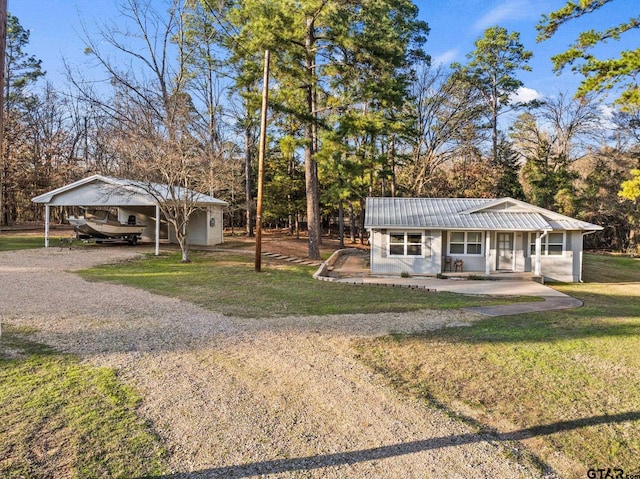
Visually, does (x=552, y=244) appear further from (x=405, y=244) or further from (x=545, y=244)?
(x=405, y=244)

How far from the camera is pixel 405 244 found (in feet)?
54.2

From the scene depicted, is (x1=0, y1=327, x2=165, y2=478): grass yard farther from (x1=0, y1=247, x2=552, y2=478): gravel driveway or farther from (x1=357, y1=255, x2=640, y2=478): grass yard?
(x1=357, y1=255, x2=640, y2=478): grass yard

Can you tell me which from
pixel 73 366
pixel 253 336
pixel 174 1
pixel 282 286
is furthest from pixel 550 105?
pixel 73 366

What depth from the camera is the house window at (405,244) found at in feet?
54.2

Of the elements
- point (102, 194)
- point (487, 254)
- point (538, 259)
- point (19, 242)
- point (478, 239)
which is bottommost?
point (538, 259)

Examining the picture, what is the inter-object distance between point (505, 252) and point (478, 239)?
1.44 m

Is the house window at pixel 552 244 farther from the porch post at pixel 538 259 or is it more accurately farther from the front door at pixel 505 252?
the front door at pixel 505 252

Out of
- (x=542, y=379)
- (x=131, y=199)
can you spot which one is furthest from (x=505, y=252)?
(x=131, y=199)

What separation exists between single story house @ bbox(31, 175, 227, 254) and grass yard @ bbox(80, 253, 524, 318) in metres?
3.37

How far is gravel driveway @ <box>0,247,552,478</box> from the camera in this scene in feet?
10.6

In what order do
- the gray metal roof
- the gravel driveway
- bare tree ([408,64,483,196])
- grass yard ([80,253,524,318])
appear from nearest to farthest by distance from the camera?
1. the gravel driveway
2. grass yard ([80,253,524,318])
3. the gray metal roof
4. bare tree ([408,64,483,196])

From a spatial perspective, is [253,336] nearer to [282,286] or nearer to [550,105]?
[282,286]

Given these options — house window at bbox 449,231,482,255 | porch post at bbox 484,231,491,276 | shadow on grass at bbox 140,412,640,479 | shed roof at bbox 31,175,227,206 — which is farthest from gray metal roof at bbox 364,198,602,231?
shadow on grass at bbox 140,412,640,479

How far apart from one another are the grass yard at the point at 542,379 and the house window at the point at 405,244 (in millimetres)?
8075
